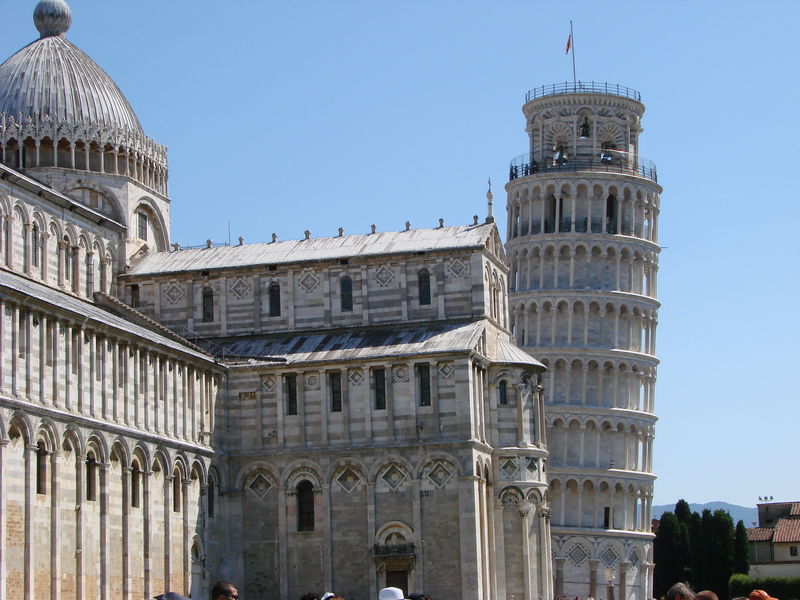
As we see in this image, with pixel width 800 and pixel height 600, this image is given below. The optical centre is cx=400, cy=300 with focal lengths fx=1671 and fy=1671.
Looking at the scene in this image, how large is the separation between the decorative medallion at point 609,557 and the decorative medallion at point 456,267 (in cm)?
3477

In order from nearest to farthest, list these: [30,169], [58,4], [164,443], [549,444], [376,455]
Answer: [164,443], [376,455], [30,169], [58,4], [549,444]

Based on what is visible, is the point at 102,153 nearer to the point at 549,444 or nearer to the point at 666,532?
the point at 549,444

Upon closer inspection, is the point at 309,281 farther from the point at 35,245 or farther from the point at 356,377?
the point at 35,245

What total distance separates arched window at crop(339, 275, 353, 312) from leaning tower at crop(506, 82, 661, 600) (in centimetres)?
3129

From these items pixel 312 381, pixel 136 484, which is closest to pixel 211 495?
pixel 312 381

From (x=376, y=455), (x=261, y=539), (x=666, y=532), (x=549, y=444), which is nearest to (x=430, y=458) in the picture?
(x=376, y=455)

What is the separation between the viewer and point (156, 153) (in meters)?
79.8

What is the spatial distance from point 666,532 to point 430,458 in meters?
43.7

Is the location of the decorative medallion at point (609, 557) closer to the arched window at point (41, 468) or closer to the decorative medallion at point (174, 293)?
the decorative medallion at point (174, 293)

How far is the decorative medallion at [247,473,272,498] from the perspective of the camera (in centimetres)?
7094

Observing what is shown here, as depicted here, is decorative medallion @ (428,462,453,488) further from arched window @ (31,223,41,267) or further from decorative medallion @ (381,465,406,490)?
arched window @ (31,223,41,267)

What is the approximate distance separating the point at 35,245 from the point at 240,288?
1061cm

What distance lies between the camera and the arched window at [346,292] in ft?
245

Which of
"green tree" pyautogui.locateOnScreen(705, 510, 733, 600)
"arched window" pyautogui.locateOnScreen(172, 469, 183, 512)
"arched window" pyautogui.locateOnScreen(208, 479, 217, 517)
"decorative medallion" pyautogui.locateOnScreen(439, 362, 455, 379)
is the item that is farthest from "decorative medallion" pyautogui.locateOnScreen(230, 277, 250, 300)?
"green tree" pyautogui.locateOnScreen(705, 510, 733, 600)
